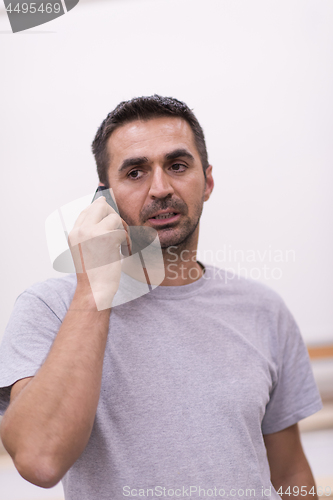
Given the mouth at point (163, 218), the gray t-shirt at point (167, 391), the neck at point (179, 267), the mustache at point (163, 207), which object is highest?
the mustache at point (163, 207)

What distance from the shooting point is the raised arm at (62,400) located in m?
0.52

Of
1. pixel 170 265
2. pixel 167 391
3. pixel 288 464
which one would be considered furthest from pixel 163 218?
pixel 288 464

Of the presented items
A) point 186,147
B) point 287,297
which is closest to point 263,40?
point 186,147

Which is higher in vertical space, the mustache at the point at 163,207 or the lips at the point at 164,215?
the mustache at the point at 163,207

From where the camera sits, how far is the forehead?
852 mm

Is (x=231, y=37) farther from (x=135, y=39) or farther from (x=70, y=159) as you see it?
(x=70, y=159)

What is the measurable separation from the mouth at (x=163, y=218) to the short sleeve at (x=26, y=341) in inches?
11.9

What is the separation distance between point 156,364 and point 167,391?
0.06 metres

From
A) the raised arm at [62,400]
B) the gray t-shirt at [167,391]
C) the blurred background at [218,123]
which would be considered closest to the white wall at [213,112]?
the blurred background at [218,123]

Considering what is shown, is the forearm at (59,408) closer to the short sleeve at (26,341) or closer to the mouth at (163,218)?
the short sleeve at (26,341)

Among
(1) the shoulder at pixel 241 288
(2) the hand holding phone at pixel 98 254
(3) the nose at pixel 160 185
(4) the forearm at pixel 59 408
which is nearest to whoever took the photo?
(4) the forearm at pixel 59 408

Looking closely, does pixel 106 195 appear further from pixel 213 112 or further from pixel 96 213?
pixel 213 112

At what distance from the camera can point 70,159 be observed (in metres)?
Answer: 1.03

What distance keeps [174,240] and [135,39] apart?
63 centimetres
